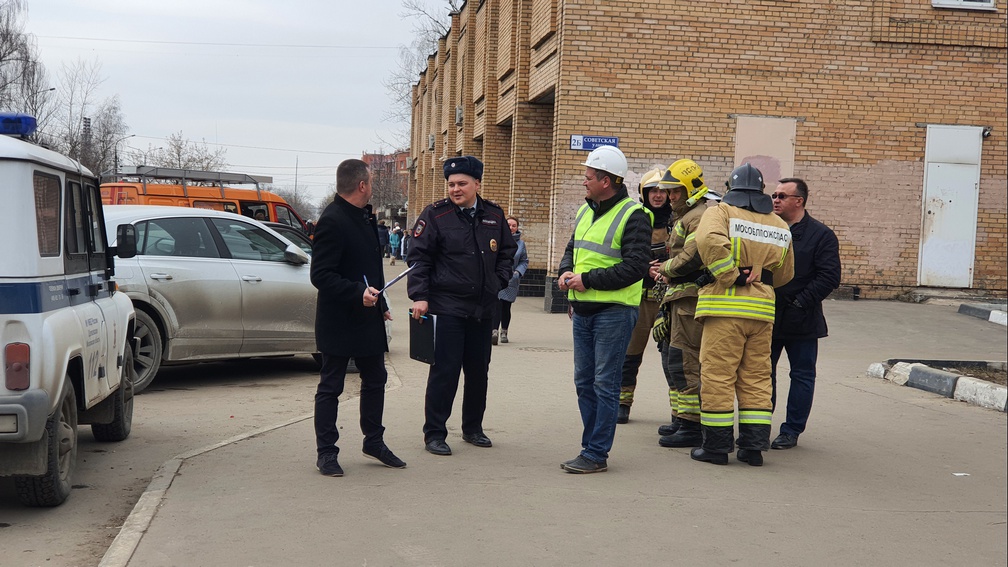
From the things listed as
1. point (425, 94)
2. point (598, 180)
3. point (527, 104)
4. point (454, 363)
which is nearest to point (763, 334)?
point (598, 180)

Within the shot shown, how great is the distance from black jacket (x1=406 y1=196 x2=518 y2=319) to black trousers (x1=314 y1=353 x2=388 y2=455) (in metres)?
0.60

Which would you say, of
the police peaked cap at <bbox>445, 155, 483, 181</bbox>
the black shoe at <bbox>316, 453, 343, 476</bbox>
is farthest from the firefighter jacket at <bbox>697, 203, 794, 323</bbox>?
the black shoe at <bbox>316, 453, 343, 476</bbox>

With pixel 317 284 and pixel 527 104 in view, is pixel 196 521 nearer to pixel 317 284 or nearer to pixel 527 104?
pixel 317 284

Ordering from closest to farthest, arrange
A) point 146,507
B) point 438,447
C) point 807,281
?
point 146,507 < point 438,447 < point 807,281

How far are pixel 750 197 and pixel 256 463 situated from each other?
362cm

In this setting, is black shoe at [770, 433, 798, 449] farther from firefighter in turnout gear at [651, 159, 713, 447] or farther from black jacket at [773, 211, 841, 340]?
black jacket at [773, 211, 841, 340]

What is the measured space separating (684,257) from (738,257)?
0.35 metres

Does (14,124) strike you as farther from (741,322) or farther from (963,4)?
(963,4)

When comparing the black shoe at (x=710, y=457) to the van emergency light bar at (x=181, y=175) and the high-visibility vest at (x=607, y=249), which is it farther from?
the van emergency light bar at (x=181, y=175)

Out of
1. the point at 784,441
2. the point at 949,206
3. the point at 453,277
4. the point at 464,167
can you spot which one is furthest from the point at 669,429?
the point at 949,206

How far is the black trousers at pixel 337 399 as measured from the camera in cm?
616

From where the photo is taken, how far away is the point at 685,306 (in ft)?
23.6

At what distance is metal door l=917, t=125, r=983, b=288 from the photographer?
60.3 feet

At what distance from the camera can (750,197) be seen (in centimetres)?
663
